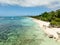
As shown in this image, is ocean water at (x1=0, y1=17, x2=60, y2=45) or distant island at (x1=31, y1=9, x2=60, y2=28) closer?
ocean water at (x1=0, y1=17, x2=60, y2=45)

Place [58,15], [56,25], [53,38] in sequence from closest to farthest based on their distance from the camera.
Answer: [53,38]
[56,25]
[58,15]

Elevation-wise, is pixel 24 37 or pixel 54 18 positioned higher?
pixel 54 18

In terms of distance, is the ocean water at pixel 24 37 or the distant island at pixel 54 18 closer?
the ocean water at pixel 24 37

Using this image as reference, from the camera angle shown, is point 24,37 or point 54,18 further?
point 54,18

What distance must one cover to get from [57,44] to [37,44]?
3.60 meters

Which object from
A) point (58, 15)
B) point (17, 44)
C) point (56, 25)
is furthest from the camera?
point (58, 15)

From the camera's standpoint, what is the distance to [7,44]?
23.5 m

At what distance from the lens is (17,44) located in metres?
23.1

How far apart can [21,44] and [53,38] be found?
8505mm

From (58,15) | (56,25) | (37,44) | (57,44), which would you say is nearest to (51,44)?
(57,44)

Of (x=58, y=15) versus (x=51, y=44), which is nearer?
(x=51, y=44)

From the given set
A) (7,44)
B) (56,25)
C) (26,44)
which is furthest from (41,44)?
(56,25)

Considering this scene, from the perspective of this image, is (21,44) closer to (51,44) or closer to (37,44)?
(37,44)

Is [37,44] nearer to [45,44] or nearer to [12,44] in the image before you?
[45,44]
